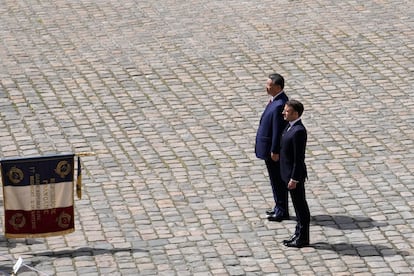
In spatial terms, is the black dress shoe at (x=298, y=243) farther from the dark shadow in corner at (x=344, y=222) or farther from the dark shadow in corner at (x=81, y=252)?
the dark shadow in corner at (x=81, y=252)

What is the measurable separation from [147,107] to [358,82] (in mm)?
3352

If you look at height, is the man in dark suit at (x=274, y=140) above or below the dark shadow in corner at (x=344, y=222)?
above

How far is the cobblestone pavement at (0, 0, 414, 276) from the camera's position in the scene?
12.9m

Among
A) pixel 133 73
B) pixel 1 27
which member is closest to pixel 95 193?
pixel 133 73

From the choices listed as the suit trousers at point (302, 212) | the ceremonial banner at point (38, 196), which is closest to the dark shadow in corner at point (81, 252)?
the ceremonial banner at point (38, 196)

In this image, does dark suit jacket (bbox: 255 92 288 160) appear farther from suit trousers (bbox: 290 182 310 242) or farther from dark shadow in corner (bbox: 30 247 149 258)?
dark shadow in corner (bbox: 30 247 149 258)

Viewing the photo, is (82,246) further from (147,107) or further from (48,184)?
(147,107)

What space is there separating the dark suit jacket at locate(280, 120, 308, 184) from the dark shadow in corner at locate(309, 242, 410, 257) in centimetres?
79

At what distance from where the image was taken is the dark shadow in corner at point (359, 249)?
41.9ft

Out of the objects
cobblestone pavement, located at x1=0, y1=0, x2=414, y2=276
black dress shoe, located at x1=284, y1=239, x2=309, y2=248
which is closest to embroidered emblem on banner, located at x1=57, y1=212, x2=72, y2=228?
cobblestone pavement, located at x1=0, y1=0, x2=414, y2=276

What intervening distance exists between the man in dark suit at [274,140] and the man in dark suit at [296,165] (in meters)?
0.25

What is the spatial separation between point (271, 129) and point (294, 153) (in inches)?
28.0

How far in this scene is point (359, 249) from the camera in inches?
507

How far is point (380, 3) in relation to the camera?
73.2 ft
